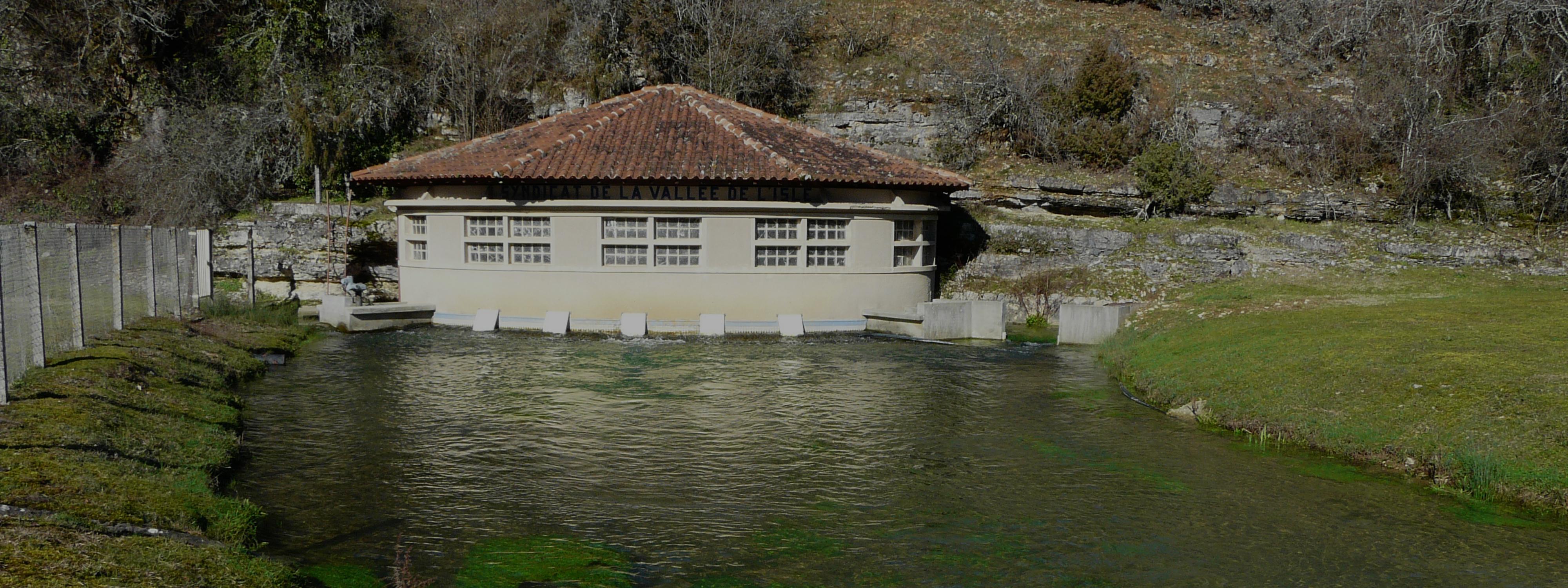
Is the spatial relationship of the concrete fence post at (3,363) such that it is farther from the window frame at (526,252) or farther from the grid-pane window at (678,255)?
the grid-pane window at (678,255)

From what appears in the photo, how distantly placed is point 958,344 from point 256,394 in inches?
500

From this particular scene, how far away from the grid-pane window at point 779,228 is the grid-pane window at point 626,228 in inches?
97.9

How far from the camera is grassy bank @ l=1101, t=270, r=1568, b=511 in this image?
981 cm

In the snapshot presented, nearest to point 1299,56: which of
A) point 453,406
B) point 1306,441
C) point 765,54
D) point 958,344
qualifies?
point 765,54

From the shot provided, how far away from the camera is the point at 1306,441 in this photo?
37.7ft

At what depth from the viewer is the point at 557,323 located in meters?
21.0

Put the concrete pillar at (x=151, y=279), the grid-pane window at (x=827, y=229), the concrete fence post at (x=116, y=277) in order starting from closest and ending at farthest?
the concrete fence post at (x=116, y=277), the concrete pillar at (x=151, y=279), the grid-pane window at (x=827, y=229)

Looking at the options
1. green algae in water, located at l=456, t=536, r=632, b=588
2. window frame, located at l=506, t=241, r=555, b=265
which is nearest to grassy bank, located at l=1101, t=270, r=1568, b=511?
green algae in water, located at l=456, t=536, r=632, b=588

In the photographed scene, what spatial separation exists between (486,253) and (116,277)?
28.0 feet

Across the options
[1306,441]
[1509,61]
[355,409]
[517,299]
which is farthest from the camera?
[1509,61]

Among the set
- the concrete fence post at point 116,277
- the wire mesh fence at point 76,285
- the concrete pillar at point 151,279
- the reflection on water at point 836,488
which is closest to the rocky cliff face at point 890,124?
the reflection on water at point 836,488

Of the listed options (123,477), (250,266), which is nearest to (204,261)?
(250,266)

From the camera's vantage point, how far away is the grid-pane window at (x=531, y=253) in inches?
856

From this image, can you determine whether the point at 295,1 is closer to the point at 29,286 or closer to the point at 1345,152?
the point at 29,286
